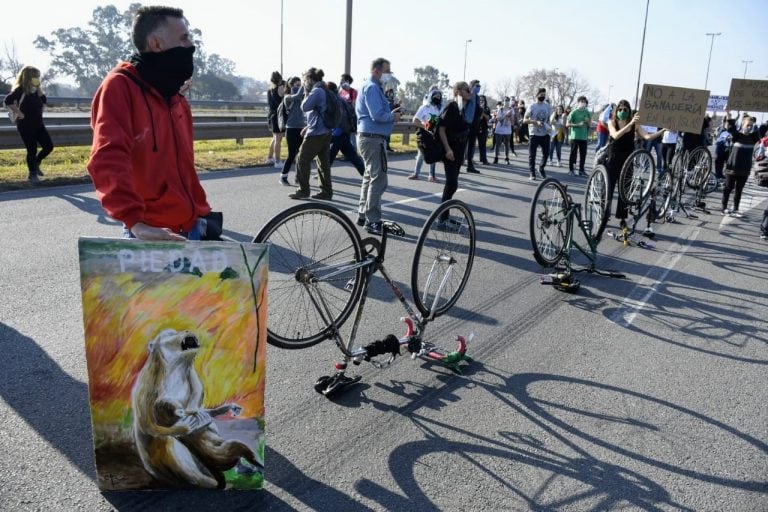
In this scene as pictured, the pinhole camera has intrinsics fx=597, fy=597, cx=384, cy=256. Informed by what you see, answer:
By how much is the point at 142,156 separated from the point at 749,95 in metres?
12.1

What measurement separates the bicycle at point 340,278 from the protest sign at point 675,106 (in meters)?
6.00

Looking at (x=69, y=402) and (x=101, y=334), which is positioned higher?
(x=101, y=334)

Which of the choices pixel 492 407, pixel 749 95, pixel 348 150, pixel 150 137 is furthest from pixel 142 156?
pixel 749 95

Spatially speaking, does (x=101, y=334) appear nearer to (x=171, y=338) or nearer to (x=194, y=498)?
(x=171, y=338)

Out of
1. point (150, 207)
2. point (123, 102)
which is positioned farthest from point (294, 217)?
point (123, 102)

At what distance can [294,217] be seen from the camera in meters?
3.27

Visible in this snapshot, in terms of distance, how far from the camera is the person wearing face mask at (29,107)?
936 cm

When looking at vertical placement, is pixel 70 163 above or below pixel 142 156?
below

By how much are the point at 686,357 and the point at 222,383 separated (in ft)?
11.6

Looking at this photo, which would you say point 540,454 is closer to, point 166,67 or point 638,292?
point 166,67

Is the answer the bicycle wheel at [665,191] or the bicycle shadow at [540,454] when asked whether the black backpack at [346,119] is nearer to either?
the bicycle wheel at [665,191]

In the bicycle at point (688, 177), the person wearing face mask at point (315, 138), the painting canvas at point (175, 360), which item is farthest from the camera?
the bicycle at point (688, 177)

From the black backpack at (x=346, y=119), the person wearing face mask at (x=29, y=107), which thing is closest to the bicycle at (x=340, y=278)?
the black backpack at (x=346, y=119)

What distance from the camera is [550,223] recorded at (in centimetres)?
585
